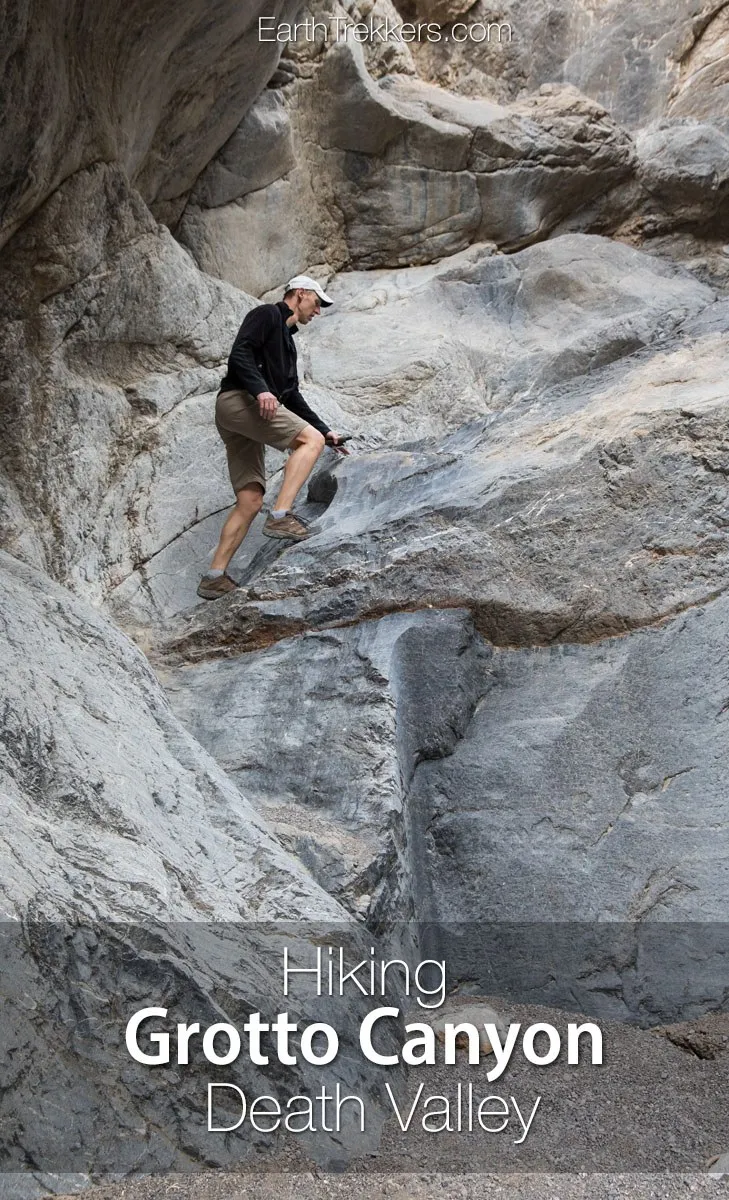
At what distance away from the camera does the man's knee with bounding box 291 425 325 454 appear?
6715mm

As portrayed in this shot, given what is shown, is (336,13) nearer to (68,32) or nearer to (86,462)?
(68,32)

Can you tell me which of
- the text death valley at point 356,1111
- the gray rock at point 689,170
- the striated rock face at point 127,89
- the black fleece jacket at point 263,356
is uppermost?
the gray rock at point 689,170

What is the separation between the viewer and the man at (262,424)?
6.59 meters

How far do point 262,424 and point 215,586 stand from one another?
104 cm

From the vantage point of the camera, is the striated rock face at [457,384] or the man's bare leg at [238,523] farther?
the man's bare leg at [238,523]

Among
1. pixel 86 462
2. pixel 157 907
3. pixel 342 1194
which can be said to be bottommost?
pixel 342 1194

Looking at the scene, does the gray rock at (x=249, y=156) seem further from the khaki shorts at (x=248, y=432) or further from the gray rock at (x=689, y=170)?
the gray rock at (x=689, y=170)

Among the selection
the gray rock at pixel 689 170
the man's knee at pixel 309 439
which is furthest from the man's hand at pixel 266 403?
the gray rock at pixel 689 170

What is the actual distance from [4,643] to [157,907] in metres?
1.32

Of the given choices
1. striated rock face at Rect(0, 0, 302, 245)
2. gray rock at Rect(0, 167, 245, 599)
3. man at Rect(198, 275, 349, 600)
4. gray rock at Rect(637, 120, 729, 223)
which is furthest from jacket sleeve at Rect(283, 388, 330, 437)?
gray rock at Rect(637, 120, 729, 223)

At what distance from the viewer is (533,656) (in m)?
5.28

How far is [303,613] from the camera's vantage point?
5668mm

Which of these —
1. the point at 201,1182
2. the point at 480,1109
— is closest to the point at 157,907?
the point at 201,1182

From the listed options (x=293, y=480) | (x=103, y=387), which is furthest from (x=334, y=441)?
(x=103, y=387)
